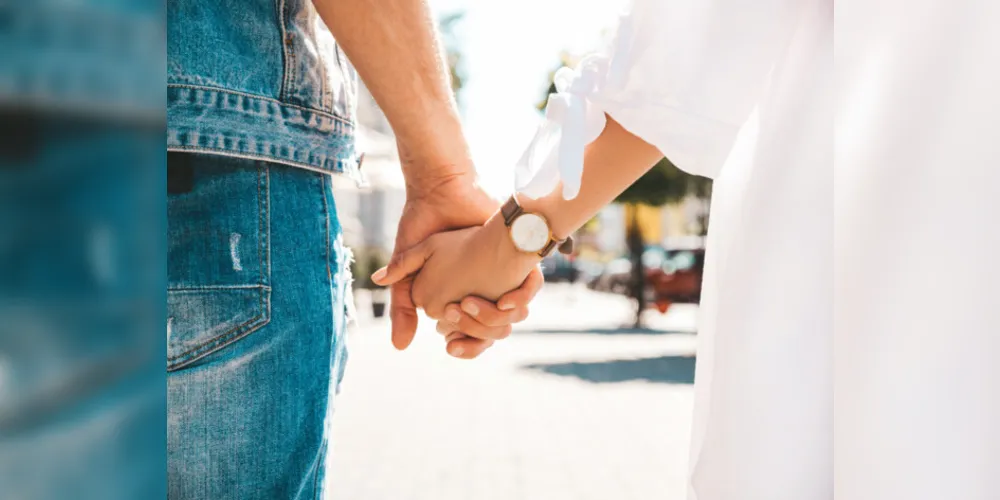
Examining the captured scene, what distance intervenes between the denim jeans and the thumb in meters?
0.71

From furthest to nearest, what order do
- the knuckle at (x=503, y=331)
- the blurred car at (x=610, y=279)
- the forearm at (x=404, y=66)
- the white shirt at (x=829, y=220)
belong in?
the blurred car at (x=610, y=279) → the knuckle at (x=503, y=331) → the forearm at (x=404, y=66) → the white shirt at (x=829, y=220)

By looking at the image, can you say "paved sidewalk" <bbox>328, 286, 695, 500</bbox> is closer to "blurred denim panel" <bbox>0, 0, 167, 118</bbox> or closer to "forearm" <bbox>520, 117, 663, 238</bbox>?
"forearm" <bbox>520, 117, 663, 238</bbox>

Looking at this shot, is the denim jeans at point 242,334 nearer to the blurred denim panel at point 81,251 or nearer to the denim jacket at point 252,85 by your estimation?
the denim jacket at point 252,85

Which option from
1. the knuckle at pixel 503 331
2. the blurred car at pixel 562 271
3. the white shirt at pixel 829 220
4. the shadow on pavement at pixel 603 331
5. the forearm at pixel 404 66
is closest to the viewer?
the white shirt at pixel 829 220

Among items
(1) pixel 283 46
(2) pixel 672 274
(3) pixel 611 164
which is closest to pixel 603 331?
(2) pixel 672 274

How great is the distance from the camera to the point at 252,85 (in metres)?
1.25

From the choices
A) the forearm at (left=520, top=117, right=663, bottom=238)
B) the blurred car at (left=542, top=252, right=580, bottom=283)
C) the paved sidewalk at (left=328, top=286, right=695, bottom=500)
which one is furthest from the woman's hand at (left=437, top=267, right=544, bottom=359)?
the blurred car at (left=542, top=252, right=580, bottom=283)

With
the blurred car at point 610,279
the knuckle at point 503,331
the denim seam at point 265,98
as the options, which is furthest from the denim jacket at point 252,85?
the blurred car at point 610,279

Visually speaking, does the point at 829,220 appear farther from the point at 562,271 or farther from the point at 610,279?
the point at 562,271

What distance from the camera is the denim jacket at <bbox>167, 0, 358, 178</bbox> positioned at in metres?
1.19

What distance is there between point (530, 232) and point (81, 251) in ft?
5.08

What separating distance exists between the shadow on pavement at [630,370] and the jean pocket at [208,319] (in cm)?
778

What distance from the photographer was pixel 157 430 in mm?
305

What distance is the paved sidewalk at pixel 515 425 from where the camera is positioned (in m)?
4.65
